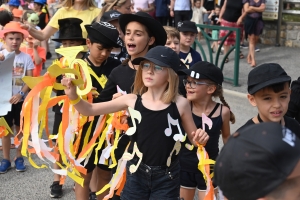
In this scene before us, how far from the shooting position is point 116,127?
402 centimetres

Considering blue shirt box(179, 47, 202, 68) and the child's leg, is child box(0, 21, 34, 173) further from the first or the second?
blue shirt box(179, 47, 202, 68)

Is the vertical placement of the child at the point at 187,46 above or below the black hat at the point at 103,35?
below

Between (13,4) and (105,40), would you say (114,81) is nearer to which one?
(105,40)

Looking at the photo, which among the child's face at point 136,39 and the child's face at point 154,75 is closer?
the child's face at point 154,75

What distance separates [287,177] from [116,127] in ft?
8.49

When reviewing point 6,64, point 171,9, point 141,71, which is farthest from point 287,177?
point 171,9

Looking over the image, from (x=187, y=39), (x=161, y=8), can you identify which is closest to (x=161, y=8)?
(x=161, y=8)

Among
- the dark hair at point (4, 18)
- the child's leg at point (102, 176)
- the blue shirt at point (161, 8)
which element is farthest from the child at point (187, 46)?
the blue shirt at point (161, 8)

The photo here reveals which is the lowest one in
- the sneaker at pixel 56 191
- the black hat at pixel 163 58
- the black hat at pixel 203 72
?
the sneaker at pixel 56 191

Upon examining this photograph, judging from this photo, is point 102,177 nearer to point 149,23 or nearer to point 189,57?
point 149,23

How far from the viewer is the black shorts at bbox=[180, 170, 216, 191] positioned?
411 cm

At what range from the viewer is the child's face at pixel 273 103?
10.4 ft

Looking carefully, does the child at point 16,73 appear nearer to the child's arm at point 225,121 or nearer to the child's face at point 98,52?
the child's face at point 98,52

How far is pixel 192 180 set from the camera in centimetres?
414
